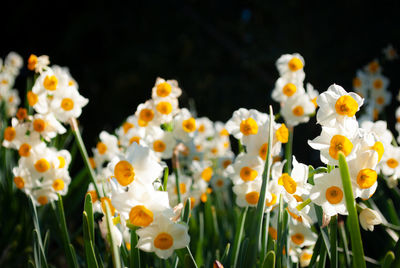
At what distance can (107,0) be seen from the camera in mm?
4379

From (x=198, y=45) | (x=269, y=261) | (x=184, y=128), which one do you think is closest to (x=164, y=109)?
(x=184, y=128)

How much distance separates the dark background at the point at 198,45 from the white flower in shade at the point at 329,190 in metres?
2.38

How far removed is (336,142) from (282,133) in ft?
0.82

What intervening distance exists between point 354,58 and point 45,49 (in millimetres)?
3681

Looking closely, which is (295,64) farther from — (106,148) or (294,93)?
(106,148)

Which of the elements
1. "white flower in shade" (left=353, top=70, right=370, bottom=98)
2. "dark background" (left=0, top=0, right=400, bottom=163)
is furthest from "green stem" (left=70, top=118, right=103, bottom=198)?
"dark background" (left=0, top=0, right=400, bottom=163)

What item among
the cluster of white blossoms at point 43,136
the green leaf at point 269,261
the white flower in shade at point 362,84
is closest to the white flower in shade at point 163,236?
the green leaf at point 269,261

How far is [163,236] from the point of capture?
0.65 metres

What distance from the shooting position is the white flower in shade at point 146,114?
1.14 m

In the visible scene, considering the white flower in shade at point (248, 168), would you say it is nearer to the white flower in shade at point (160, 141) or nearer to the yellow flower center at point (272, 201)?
the yellow flower center at point (272, 201)

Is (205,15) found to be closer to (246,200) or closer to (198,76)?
(198,76)

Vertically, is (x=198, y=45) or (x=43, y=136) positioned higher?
(x=198, y=45)

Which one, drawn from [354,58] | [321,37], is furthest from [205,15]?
[354,58]

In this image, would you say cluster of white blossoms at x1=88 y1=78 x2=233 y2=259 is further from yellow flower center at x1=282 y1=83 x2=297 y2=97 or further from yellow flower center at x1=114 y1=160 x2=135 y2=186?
yellow flower center at x1=282 y1=83 x2=297 y2=97
